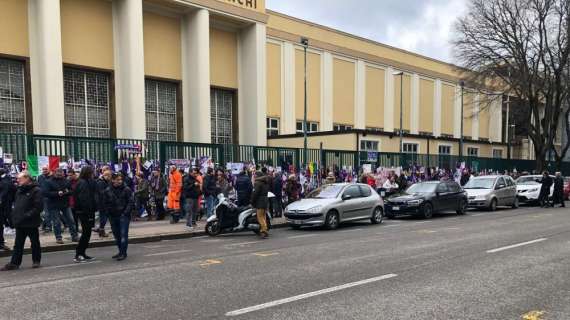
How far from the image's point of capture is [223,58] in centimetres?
2889

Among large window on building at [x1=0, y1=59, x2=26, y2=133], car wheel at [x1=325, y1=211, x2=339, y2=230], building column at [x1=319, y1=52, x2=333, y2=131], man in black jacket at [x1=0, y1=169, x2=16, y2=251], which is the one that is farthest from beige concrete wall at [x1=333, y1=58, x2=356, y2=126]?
man in black jacket at [x1=0, y1=169, x2=16, y2=251]

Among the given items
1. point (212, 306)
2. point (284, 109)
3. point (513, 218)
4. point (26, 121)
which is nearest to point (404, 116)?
point (284, 109)

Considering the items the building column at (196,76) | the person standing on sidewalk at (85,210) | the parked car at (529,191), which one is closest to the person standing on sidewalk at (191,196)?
the person standing on sidewalk at (85,210)

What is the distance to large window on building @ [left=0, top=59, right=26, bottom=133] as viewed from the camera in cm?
2031

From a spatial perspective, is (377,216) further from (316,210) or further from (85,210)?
(85,210)

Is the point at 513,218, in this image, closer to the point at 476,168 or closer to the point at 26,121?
the point at 476,168

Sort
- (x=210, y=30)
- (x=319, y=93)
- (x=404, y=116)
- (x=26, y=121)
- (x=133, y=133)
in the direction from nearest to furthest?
(x=26, y=121) < (x=133, y=133) < (x=210, y=30) < (x=319, y=93) < (x=404, y=116)

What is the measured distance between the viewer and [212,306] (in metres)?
5.66

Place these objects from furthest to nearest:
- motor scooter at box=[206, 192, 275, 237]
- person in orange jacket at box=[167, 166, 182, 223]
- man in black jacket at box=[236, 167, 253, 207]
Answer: person in orange jacket at box=[167, 166, 182, 223] → man in black jacket at box=[236, 167, 253, 207] → motor scooter at box=[206, 192, 275, 237]

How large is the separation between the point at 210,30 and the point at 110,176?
2021cm

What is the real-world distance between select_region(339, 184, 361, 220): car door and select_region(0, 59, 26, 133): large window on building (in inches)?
615

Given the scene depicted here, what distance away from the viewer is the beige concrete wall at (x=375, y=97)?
41250 millimetres

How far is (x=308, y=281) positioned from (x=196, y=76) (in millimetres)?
21022

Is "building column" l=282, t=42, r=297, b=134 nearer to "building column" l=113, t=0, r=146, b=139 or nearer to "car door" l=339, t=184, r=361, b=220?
"building column" l=113, t=0, r=146, b=139
